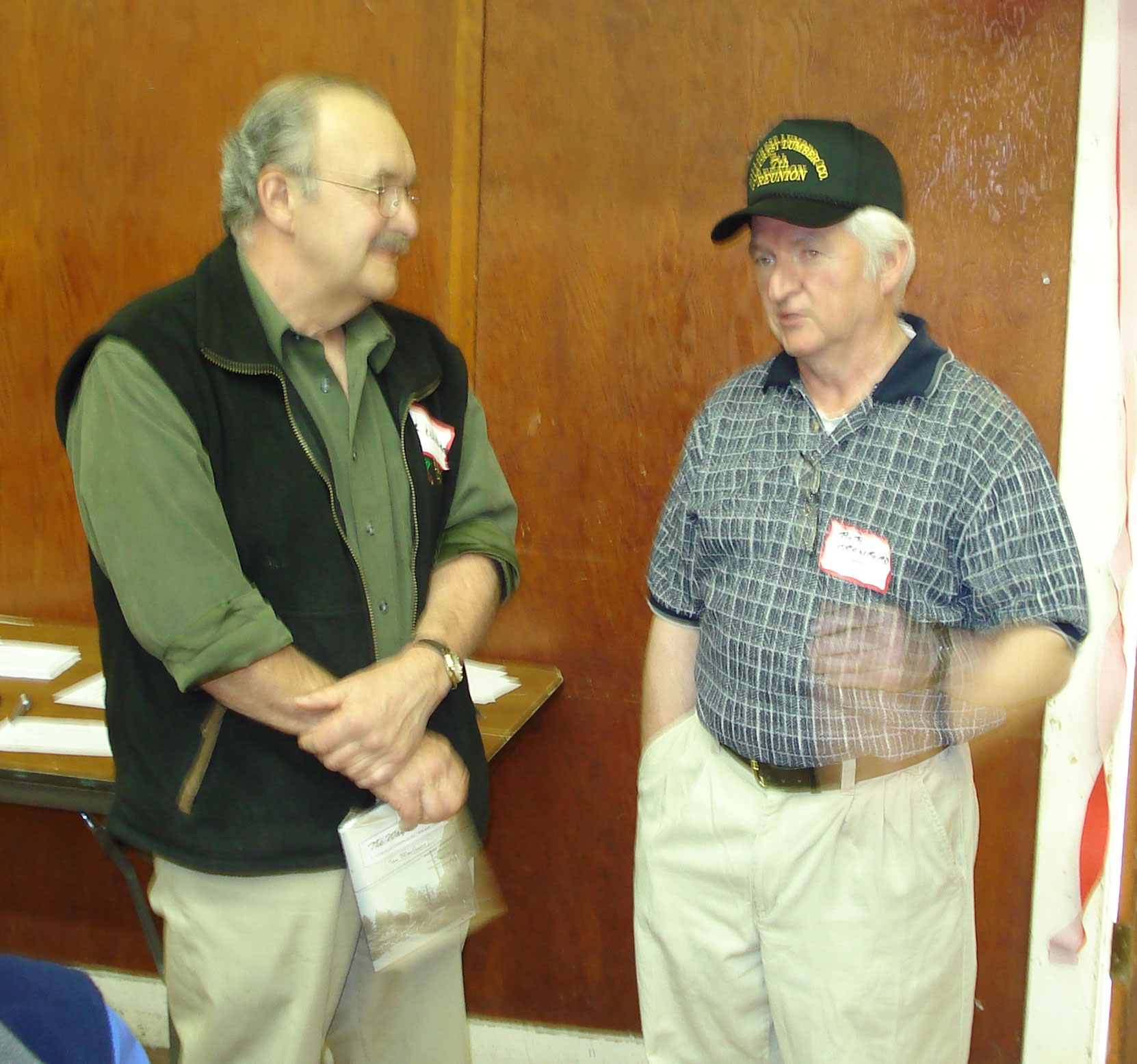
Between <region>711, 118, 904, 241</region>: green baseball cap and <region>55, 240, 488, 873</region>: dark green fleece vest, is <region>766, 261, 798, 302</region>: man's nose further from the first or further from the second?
<region>55, 240, 488, 873</region>: dark green fleece vest

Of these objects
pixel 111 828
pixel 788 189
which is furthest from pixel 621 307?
pixel 111 828

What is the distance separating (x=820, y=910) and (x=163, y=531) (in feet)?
3.28

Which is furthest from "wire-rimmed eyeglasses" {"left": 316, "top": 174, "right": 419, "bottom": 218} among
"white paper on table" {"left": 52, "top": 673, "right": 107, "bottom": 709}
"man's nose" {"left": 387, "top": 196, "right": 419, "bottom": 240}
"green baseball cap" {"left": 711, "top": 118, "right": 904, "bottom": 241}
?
"white paper on table" {"left": 52, "top": 673, "right": 107, "bottom": 709}

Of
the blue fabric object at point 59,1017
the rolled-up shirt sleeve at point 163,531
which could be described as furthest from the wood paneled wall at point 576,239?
the blue fabric object at point 59,1017

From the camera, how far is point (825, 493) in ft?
4.73

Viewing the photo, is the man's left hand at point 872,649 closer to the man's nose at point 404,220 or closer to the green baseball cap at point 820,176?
the green baseball cap at point 820,176

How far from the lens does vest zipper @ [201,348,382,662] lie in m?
1.29

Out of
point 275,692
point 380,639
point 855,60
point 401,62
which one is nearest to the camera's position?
point 275,692

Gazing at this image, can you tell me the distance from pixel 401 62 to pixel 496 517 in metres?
1.15

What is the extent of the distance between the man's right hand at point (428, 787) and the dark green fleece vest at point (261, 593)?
81 millimetres

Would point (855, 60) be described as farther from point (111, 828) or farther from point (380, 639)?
point (111, 828)

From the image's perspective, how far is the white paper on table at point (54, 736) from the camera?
179 centimetres

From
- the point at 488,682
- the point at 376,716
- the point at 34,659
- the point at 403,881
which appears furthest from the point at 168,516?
the point at 34,659

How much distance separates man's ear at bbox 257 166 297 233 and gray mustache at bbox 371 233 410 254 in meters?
0.11
